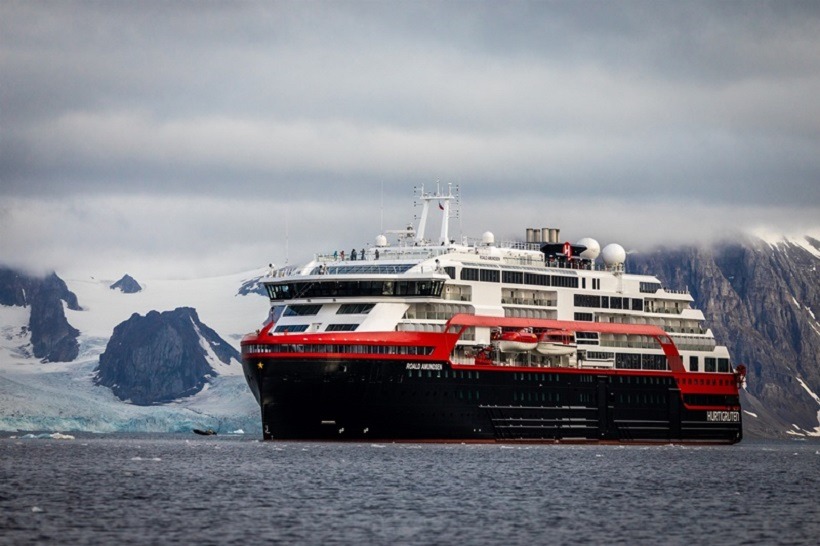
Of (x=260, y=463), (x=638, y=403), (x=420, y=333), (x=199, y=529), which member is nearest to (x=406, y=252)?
(x=420, y=333)

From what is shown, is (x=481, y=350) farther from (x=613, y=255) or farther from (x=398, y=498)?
(x=398, y=498)

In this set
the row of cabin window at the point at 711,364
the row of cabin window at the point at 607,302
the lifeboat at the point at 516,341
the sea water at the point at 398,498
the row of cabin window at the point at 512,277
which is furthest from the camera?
the row of cabin window at the point at 711,364

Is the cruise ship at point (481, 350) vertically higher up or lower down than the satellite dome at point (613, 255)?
lower down

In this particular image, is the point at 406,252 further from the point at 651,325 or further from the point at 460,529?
the point at 460,529

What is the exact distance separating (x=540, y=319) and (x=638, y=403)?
1190 centimetres

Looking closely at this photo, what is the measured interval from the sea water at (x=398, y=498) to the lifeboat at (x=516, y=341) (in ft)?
33.5

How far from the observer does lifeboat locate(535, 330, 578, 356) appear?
12488cm

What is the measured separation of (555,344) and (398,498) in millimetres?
50204

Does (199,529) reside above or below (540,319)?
below

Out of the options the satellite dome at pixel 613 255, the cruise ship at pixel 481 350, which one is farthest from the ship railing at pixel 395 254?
the satellite dome at pixel 613 255

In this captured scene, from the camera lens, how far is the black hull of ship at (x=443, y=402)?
112438 mm

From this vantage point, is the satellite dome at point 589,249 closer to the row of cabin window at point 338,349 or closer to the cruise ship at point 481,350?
the cruise ship at point 481,350

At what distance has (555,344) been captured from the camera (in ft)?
412

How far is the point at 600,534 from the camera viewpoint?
216ft
